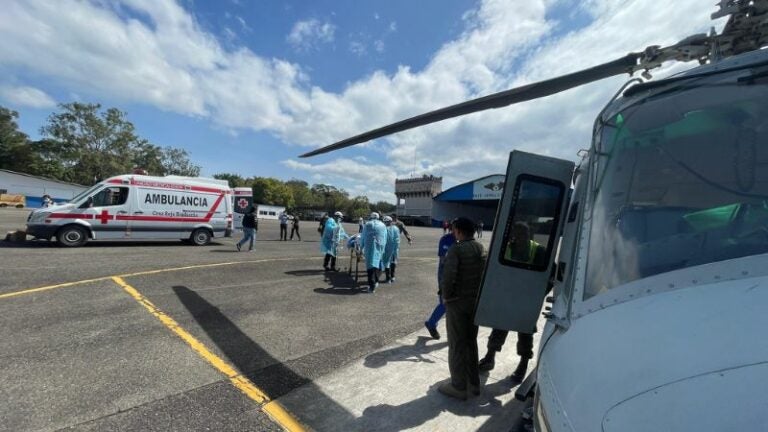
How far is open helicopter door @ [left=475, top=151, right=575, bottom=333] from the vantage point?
286cm

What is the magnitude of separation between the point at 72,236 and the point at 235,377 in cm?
1072

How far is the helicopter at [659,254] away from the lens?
1.05 m

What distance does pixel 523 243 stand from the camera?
288cm

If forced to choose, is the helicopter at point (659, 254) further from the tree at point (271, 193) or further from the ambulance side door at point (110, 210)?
the tree at point (271, 193)

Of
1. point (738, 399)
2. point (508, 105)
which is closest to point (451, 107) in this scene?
point (508, 105)

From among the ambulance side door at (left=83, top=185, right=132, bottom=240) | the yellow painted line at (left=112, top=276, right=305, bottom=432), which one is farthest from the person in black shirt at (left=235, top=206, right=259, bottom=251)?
the yellow painted line at (left=112, top=276, right=305, bottom=432)

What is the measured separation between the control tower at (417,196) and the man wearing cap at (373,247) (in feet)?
194

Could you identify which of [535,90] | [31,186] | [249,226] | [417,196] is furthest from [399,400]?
[417,196]

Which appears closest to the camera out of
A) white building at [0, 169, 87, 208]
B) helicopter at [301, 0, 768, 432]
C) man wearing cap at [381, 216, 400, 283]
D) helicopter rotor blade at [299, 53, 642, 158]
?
helicopter at [301, 0, 768, 432]

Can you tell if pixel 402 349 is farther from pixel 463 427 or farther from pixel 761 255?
pixel 761 255

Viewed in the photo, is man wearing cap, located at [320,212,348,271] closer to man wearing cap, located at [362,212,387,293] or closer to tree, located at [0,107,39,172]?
man wearing cap, located at [362,212,387,293]

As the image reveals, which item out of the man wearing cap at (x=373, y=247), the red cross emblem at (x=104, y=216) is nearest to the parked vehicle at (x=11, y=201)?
the red cross emblem at (x=104, y=216)

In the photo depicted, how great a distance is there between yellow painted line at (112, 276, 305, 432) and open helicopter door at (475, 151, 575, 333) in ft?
5.73

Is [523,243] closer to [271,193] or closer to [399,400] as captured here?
[399,400]
